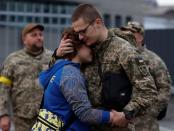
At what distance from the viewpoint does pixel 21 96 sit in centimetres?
740

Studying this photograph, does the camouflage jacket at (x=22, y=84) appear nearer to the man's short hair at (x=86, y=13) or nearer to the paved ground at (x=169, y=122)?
the man's short hair at (x=86, y=13)

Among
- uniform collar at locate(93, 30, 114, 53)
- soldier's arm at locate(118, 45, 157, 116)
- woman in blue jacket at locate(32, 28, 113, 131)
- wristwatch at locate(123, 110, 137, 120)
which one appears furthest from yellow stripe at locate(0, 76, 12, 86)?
wristwatch at locate(123, 110, 137, 120)

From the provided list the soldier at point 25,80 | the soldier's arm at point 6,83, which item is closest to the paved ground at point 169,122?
the soldier at point 25,80

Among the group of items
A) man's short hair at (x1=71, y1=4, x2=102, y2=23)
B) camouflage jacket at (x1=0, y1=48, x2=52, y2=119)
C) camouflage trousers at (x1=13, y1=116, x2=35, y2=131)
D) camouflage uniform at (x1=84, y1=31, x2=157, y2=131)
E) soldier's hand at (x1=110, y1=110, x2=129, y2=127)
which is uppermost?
man's short hair at (x1=71, y1=4, x2=102, y2=23)

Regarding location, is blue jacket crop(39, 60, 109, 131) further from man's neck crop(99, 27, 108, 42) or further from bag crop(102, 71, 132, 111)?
man's neck crop(99, 27, 108, 42)

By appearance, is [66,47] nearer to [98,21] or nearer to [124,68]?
[98,21]

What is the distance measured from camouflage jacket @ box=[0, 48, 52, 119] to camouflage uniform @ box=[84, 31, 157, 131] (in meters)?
2.58

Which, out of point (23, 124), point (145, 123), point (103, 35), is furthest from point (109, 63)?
point (23, 124)

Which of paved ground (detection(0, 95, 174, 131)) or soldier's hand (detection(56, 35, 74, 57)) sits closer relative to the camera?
soldier's hand (detection(56, 35, 74, 57))

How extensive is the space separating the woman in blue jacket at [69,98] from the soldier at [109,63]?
0.24 ft

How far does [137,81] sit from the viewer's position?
181 inches

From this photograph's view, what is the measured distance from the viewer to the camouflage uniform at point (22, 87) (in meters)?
7.32

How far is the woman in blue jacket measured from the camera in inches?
180

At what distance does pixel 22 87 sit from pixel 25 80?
9cm
